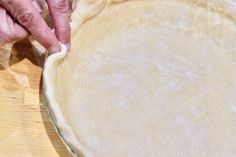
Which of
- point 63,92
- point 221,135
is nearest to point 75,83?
point 63,92

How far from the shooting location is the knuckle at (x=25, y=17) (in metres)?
0.86

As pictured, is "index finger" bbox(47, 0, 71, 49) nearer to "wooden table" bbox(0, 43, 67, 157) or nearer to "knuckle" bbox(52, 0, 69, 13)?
"knuckle" bbox(52, 0, 69, 13)

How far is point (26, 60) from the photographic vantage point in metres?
1.00

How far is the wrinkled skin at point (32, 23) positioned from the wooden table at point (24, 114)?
0.10 metres

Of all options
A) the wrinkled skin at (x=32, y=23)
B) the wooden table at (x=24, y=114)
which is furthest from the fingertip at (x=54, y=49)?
the wooden table at (x=24, y=114)

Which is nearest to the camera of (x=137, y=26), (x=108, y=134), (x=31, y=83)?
(x=108, y=134)

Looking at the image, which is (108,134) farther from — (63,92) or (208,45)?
(208,45)

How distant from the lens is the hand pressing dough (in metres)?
0.86

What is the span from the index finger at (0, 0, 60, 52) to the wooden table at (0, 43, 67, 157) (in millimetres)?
120

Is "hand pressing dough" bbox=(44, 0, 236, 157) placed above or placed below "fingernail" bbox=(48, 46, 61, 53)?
below

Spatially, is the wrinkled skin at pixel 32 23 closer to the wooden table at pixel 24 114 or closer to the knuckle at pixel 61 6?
the knuckle at pixel 61 6

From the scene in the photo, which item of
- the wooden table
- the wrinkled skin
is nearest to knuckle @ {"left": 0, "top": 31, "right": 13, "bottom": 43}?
the wrinkled skin

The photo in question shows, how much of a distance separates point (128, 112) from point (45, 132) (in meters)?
0.18

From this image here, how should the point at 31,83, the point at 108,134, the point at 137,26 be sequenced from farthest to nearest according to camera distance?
the point at 137,26 < the point at 31,83 < the point at 108,134
